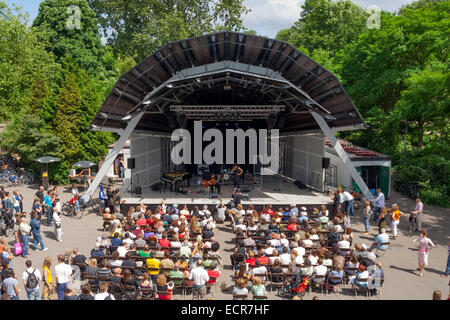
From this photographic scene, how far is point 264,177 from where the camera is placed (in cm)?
2388

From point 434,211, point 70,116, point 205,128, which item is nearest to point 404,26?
point 434,211

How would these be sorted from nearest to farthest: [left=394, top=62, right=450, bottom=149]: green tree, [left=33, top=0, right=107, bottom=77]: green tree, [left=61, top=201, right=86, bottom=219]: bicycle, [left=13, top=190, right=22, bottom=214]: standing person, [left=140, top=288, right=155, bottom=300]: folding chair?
[left=140, top=288, right=155, bottom=300]: folding chair
[left=13, top=190, right=22, bottom=214]: standing person
[left=61, top=201, right=86, bottom=219]: bicycle
[left=394, top=62, right=450, bottom=149]: green tree
[left=33, top=0, right=107, bottom=77]: green tree

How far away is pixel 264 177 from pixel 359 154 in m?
6.46

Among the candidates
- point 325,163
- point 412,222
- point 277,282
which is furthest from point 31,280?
point 325,163

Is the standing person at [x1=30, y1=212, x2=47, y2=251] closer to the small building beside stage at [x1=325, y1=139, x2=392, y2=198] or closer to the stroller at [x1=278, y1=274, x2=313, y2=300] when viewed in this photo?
the stroller at [x1=278, y1=274, x2=313, y2=300]

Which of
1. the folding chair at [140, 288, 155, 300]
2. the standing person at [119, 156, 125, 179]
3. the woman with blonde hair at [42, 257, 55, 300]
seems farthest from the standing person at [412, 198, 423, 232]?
the standing person at [119, 156, 125, 179]

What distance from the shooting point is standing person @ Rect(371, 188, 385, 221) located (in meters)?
14.8

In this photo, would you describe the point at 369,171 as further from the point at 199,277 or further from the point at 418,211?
the point at 199,277

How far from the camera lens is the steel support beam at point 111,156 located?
53.1 ft

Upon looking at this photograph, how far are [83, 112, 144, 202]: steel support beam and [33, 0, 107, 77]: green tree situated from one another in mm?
21206

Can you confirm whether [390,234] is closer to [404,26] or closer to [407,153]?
[407,153]

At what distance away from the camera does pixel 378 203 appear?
15.0 m

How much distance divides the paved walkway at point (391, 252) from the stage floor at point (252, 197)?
193 centimetres

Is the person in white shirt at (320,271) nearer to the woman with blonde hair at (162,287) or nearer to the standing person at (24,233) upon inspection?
the woman with blonde hair at (162,287)
